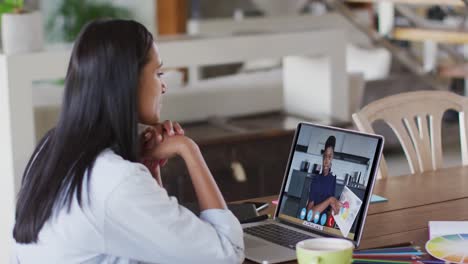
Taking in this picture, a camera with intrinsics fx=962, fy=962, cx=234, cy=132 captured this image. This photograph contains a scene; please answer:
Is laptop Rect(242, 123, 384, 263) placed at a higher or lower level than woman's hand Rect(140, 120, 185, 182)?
lower

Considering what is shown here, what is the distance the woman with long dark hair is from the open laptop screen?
30 cm

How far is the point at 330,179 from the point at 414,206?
44cm

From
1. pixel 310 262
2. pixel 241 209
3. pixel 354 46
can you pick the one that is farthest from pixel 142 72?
pixel 354 46

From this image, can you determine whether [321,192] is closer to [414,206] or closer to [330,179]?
[330,179]

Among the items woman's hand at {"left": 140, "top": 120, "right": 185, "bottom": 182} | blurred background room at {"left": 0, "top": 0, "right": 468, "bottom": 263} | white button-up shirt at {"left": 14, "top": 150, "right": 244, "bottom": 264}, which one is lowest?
blurred background room at {"left": 0, "top": 0, "right": 468, "bottom": 263}

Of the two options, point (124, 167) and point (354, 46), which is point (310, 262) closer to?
point (124, 167)

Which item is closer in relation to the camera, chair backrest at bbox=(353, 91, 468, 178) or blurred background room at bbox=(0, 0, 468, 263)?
chair backrest at bbox=(353, 91, 468, 178)

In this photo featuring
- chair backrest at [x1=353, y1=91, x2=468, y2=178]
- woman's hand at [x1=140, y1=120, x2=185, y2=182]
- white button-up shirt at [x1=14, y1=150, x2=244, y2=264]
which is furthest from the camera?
chair backrest at [x1=353, y1=91, x2=468, y2=178]

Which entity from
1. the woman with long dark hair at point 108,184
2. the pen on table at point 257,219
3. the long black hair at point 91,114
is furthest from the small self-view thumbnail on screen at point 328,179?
the long black hair at point 91,114

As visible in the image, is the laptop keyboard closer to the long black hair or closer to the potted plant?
the long black hair

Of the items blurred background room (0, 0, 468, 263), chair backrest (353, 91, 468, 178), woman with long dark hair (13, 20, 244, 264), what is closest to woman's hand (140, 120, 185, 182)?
woman with long dark hair (13, 20, 244, 264)

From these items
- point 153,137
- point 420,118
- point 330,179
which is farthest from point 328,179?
point 420,118

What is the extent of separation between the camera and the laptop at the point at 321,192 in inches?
82.7

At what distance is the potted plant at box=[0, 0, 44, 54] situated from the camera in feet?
13.0
